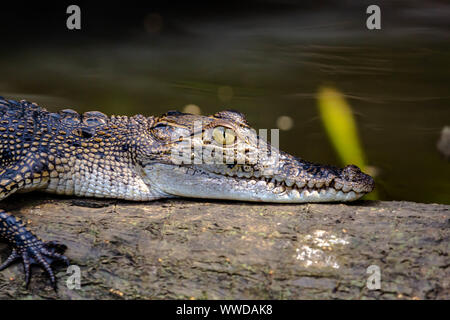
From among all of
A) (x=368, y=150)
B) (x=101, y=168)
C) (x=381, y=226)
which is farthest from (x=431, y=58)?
(x=101, y=168)

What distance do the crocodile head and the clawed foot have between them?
81 centimetres

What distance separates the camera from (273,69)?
473cm

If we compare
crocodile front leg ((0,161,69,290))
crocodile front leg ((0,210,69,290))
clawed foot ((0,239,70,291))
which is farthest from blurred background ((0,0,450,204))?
clawed foot ((0,239,70,291))

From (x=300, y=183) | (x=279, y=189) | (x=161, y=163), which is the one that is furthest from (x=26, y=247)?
(x=300, y=183)

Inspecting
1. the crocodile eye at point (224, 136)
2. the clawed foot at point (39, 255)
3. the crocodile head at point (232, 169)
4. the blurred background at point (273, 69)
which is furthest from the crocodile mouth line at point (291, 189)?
the blurred background at point (273, 69)

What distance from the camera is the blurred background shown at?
14.5ft

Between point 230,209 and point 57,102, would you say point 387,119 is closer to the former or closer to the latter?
point 230,209

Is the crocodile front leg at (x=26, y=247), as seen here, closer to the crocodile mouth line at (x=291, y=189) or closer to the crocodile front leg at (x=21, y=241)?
the crocodile front leg at (x=21, y=241)

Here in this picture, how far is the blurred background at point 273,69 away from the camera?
14.5ft

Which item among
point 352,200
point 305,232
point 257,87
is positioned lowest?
point 305,232

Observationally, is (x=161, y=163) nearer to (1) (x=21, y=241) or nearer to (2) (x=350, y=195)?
(1) (x=21, y=241)

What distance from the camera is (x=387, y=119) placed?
15.1 ft

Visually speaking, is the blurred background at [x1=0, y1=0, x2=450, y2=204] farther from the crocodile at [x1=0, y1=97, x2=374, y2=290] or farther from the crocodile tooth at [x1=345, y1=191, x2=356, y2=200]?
the crocodile tooth at [x1=345, y1=191, x2=356, y2=200]
